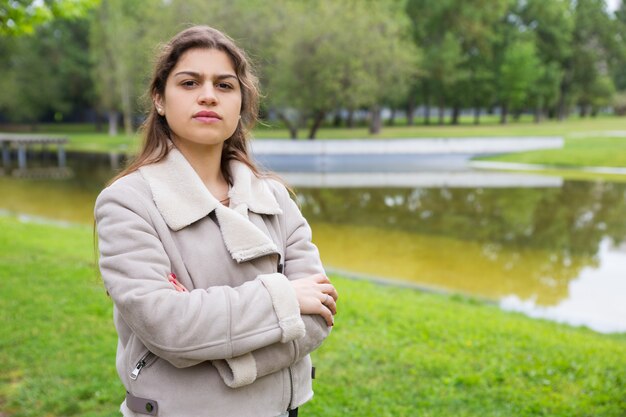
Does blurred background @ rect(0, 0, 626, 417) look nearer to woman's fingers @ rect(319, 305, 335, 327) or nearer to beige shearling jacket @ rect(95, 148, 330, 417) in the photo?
beige shearling jacket @ rect(95, 148, 330, 417)

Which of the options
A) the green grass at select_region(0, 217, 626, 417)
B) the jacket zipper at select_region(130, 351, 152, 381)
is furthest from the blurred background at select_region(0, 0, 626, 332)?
the green grass at select_region(0, 217, 626, 417)

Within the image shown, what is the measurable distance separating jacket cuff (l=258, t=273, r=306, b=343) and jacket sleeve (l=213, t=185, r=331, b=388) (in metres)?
0.06

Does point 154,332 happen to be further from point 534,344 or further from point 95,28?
point 95,28

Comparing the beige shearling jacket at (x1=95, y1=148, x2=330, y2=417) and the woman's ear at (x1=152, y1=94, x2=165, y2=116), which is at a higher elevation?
the woman's ear at (x1=152, y1=94, x2=165, y2=116)

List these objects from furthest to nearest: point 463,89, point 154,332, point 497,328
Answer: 1. point 463,89
2. point 497,328
3. point 154,332

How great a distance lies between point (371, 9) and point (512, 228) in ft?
69.7

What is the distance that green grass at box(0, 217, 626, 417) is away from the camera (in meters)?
3.64

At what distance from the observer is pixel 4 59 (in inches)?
1596

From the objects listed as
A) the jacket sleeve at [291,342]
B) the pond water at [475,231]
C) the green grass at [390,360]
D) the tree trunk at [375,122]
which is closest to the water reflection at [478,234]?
the pond water at [475,231]

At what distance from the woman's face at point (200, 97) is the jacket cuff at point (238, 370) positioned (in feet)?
1.99

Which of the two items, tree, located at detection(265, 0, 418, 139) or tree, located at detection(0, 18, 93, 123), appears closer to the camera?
tree, located at detection(265, 0, 418, 139)

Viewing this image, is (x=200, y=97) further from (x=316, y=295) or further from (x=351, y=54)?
(x=351, y=54)

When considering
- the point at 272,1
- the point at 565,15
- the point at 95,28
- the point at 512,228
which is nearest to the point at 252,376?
the point at 512,228

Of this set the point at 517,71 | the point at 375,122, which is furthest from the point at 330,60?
the point at 517,71
